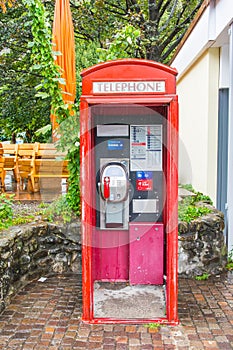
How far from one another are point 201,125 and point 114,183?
10.8 ft

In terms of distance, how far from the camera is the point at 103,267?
4.74m

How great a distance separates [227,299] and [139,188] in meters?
1.48

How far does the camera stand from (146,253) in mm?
4547

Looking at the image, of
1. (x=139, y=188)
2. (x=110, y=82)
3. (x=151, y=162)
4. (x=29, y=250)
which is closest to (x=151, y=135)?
(x=151, y=162)

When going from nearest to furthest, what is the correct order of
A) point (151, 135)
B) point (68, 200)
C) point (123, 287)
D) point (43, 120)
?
point (151, 135) < point (123, 287) < point (68, 200) < point (43, 120)

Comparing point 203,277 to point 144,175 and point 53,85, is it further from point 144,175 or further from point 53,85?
point 53,85

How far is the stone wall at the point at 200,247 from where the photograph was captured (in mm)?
4988

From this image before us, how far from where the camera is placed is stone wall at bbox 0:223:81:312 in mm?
4184

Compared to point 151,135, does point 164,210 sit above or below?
below

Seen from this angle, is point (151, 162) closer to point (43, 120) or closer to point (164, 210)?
point (164, 210)

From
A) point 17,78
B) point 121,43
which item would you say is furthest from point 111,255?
point 17,78

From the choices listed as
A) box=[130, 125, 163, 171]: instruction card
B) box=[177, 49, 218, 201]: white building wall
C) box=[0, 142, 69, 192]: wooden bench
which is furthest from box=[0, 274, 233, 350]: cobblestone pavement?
box=[0, 142, 69, 192]: wooden bench

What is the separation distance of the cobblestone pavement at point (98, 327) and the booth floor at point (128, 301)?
191 mm

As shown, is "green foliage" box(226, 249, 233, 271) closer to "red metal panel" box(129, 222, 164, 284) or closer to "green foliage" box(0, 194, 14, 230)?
"red metal panel" box(129, 222, 164, 284)
